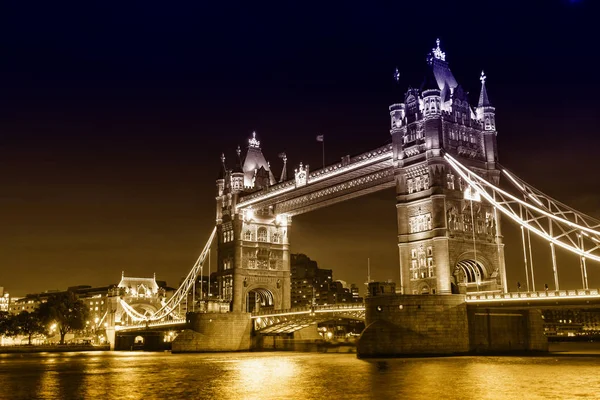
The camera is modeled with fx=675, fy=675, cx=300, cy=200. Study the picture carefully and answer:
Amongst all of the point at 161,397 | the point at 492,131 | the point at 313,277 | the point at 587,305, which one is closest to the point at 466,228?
the point at 492,131

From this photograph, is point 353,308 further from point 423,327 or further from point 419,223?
point 423,327

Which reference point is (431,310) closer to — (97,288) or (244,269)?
(244,269)

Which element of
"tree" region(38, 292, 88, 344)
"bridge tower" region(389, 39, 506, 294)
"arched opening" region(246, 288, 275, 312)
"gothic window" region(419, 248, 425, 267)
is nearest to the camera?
"bridge tower" region(389, 39, 506, 294)

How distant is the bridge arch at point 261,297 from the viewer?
271ft

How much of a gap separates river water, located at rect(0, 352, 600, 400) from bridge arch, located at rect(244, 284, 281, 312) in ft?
129

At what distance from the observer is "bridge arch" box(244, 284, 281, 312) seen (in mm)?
82688

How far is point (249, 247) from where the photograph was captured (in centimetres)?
8262

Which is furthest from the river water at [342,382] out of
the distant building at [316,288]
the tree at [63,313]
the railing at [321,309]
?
the distant building at [316,288]

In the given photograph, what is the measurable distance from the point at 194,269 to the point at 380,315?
50.8m

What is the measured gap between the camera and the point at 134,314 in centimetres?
11775

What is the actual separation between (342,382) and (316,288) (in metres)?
153

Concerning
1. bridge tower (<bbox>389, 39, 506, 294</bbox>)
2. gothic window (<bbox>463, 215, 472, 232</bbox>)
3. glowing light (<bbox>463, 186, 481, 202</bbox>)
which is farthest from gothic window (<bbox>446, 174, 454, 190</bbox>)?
gothic window (<bbox>463, 215, 472, 232</bbox>)

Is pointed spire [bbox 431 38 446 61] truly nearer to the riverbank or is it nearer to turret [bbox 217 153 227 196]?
turret [bbox 217 153 227 196]

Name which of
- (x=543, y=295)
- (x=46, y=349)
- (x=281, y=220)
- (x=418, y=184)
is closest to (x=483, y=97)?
(x=418, y=184)
